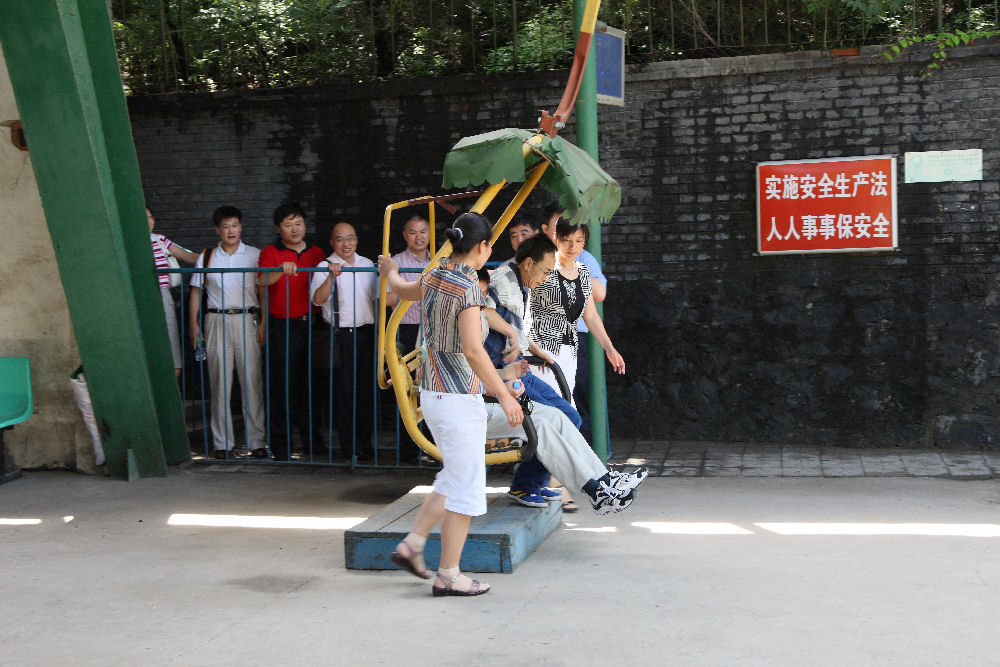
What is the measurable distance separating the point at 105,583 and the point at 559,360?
288 cm

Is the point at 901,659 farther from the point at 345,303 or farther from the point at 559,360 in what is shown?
the point at 345,303

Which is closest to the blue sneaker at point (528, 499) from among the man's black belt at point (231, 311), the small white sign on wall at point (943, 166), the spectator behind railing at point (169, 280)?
the man's black belt at point (231, 311)

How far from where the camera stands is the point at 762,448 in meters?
8.98

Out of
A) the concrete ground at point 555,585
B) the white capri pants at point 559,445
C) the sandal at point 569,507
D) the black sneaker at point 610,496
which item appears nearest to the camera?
the concrete ground at point 555,585

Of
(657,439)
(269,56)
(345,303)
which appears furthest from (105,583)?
(269,56)

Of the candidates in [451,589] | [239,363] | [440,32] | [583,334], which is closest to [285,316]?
[239,363]

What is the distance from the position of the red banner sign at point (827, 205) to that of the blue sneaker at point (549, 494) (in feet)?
11.9

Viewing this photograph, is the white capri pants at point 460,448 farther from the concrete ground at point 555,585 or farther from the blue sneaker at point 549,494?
the blue sneaker at point 549,494

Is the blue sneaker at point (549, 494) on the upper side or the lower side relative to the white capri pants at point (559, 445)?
lower

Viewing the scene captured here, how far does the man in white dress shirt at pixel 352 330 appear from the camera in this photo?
836 centimetres

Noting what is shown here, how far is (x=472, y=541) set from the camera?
213 inches

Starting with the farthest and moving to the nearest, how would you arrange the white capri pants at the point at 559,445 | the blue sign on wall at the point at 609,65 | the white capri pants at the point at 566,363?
the blue sign on wall at the point at 609,65
the white capri pants at the point at 566,363
the white capri pants at the point at 559,445

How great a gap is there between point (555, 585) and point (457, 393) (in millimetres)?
1052

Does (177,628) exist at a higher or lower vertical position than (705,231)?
lower
